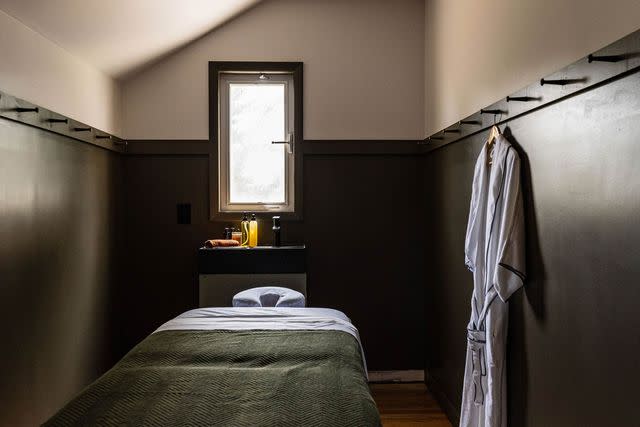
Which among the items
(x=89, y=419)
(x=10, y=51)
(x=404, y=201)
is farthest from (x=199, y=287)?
(x=89, y=419)

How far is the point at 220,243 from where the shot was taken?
4.28m

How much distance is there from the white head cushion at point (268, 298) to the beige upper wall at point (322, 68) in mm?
1324

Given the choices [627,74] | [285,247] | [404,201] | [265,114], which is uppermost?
[265,114]

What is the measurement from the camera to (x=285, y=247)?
14.2 ft

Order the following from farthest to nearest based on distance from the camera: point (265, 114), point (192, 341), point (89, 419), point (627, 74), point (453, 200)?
point (265, 114), point (453, 200), point (192, 341), point (89, 419), point (627, 74)

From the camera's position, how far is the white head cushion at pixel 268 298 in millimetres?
3602

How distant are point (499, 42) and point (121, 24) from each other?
2.08 m

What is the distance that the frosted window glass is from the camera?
15.1ft

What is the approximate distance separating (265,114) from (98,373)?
2.14 m

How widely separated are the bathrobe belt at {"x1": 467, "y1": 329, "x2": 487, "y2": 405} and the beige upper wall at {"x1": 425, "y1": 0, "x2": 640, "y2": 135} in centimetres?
112

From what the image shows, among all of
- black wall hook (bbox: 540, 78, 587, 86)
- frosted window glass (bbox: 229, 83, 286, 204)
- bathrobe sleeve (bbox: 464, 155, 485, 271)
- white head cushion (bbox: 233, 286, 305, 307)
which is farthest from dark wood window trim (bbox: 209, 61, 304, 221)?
black wall hook (bbox: 540, 78, 587, 86)

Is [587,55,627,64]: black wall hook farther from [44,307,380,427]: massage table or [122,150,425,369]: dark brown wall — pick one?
[122,150,425,369]: dark brown wall

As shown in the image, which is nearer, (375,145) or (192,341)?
(192,341)

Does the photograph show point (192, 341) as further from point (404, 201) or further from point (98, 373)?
point (404, 201)
